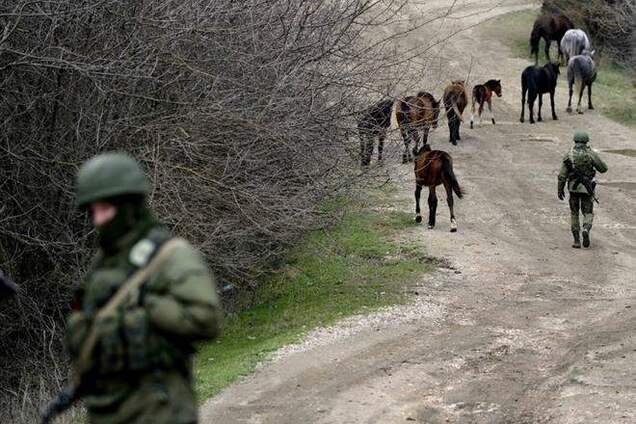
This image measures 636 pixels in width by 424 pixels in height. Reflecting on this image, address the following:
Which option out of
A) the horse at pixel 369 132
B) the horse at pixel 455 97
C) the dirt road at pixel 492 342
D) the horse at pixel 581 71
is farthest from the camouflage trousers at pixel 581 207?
the horse at pixel 581 71

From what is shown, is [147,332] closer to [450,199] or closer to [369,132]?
[369,132]

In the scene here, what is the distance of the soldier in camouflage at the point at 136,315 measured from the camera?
15.4ft

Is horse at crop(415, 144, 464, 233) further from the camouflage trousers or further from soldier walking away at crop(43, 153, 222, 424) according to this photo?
soldier walking away at crop(43, 153, 222, 424)

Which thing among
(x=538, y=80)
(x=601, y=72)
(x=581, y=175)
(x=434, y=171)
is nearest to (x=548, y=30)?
(x=601, y=72)

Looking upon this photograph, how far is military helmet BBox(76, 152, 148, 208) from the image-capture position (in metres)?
4.74

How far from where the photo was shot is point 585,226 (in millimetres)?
17969

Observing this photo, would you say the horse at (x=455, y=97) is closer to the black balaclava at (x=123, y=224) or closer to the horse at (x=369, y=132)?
the horse at (x=369, y=132)

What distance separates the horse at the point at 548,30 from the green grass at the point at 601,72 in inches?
29.0

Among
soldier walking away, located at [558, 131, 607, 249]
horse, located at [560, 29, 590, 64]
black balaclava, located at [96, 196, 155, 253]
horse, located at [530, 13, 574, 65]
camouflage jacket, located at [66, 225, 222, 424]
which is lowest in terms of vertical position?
soldier walking away, located at [558, 131, 607, 249]

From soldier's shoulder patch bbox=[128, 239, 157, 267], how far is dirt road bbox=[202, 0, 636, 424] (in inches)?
224

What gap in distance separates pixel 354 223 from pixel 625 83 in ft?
59.0

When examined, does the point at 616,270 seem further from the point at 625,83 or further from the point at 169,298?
the point at 625,83

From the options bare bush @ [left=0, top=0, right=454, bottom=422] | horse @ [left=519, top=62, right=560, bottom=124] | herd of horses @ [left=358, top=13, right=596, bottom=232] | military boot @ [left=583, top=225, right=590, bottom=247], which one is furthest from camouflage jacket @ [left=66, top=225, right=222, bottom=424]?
horse @ [left=519, top=62, right=560, bottom=124]

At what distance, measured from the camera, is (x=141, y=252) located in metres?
4.80
